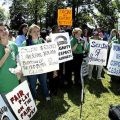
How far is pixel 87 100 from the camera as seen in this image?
31.1 feet

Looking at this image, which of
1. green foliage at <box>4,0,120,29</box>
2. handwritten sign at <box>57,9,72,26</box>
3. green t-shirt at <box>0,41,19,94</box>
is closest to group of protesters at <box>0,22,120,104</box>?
green t-shirt at <box>0,41,19,94</box>

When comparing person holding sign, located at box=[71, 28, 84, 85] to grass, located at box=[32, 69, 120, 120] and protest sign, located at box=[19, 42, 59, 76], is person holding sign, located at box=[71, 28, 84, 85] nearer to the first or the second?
grass, located at box=[32, 69, 120, 120]

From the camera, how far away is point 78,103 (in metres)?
9.02

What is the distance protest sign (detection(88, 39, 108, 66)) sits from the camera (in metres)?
11.5

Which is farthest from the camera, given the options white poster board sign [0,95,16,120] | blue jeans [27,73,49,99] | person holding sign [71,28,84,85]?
person holding sign [71,28,84,85]

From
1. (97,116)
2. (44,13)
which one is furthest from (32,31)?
(44,13)

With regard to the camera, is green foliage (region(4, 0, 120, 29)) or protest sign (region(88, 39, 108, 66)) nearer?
protest sign (region(88, 39, 108, 66))

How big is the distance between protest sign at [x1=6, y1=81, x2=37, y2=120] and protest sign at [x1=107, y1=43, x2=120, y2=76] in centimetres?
473

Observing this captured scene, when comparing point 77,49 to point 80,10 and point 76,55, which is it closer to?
point 76,55

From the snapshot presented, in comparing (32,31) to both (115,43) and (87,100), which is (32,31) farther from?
(115,43)

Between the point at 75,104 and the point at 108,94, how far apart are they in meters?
1.80

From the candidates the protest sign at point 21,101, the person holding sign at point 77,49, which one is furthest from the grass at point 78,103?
the protest sign at point 21,101

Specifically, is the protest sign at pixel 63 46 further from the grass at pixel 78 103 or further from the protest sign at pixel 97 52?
the protest sign at pixel 97 52

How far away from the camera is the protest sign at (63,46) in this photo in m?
9.50
